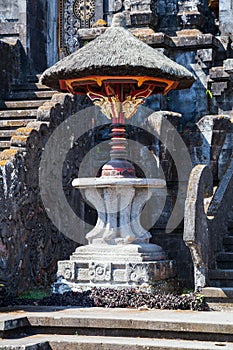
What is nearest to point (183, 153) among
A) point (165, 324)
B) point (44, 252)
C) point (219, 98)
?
point (219, 98)

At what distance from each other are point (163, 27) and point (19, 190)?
212 inches

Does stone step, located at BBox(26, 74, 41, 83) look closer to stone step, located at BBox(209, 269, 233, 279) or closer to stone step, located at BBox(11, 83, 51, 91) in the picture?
stone step, located at BBox(11, 83, 51, 91)

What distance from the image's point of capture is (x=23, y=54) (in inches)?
731

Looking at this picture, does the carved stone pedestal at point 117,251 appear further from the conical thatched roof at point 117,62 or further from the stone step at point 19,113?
the stone step at point 19,113

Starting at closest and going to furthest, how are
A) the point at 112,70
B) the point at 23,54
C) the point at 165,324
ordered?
the point at 165,324 → the point at 112,70 → the point at 23,54

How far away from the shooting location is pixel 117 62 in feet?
41.0

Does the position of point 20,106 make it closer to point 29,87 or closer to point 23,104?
point 23,104

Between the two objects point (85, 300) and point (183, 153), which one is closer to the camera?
point (85, 300)

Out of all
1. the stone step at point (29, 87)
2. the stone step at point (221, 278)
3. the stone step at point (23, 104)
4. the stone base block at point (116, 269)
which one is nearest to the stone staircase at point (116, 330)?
the stone step at point (221, 278)

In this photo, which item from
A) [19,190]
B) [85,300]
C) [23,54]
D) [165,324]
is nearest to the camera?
[165,324]

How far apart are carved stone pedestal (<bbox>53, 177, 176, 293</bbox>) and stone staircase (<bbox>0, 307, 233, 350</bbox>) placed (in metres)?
1.57

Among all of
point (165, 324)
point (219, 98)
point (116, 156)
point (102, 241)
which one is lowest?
point (165, 324)

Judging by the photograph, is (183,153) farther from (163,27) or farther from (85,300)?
(85,300)

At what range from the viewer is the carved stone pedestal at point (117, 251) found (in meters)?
12.3
